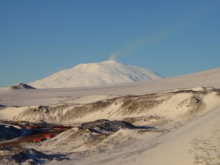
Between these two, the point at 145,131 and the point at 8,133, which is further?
the point at 8,133

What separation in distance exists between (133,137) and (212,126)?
9656 millimetres

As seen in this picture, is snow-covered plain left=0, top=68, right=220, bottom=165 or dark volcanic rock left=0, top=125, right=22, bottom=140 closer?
snow-covered plain left=0, top=68, right=220, bottom=165

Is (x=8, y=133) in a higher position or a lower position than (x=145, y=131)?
lower

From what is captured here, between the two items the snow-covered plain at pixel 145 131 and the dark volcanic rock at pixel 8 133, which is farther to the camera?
the dark volcanic rock at pixel 8 133

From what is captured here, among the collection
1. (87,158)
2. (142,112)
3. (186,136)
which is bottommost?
(87,158)

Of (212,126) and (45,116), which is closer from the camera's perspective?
(212,126)

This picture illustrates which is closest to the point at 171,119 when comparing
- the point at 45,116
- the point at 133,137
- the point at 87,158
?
the point at 133,137

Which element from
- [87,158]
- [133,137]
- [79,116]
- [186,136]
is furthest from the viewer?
[79,116]

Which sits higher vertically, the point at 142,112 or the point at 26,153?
the point at 142,112

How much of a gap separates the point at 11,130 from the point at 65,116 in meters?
15.3

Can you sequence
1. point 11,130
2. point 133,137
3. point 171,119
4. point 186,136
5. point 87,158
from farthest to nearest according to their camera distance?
point 11,130 → point 171,119 → point 133,137 → point 87,158 → point 186,136

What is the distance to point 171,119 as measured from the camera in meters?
42.3

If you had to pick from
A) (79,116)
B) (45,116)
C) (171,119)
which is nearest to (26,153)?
(171,119)

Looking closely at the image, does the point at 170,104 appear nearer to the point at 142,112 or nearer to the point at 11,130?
the point at 142,112
